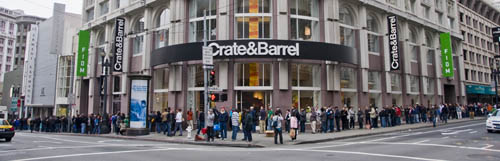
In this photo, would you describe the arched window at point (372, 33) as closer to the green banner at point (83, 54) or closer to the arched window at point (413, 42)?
the arched window at point (413, 42)

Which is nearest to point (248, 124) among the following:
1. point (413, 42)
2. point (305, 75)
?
point (305, 75)

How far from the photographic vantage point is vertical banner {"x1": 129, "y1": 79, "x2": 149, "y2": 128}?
2189 centimetres

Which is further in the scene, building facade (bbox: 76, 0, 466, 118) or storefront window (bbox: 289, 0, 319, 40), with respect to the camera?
storefront window (bbox: 289, 0, 319, 40)

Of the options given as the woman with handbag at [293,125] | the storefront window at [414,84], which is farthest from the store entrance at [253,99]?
the storefront window at [414,84]

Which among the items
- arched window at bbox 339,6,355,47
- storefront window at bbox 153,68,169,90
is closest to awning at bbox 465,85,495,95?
arched window at bbox 339,6,355,47

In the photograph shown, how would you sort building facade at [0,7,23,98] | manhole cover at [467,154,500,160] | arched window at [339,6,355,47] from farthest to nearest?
1. building facade at [0,7,23,98]
2. arched window at [339,6,355,47]
3. manhole cover at [467,154,500,160]

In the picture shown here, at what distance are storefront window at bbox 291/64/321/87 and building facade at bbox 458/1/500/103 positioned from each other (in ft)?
103

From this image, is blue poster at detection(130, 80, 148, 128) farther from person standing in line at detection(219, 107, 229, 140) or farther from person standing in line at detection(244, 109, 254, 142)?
person standing in line at detection(244, 109, 254, 142)

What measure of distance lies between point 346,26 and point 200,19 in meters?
11.6

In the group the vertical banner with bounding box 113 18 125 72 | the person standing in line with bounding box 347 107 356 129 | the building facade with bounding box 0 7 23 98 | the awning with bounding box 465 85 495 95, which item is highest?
the building facade with bounding box 0 7 23 98

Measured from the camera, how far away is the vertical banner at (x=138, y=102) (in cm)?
2189

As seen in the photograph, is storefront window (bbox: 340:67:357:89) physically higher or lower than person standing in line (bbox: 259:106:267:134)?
higher

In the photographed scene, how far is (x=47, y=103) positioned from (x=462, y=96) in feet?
178

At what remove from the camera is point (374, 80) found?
30.9 meters
